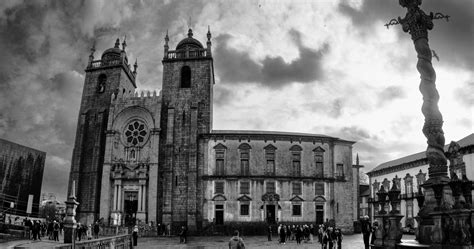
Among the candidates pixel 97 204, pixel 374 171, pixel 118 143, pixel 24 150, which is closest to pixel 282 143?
pixel 118 143

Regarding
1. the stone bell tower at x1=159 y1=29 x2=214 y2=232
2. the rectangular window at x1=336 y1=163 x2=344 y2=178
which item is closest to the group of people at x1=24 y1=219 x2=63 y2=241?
the stone bell tower at x1=159 y1=29 x2=214 y2=232

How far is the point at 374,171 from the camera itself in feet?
202

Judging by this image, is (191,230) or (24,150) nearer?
(191,230)

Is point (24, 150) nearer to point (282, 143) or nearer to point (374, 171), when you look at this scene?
point (282, 143)

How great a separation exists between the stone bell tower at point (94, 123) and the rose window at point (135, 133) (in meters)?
2.69

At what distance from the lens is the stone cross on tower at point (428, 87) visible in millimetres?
13195

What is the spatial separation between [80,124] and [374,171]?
1702 inches

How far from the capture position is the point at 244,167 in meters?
40.8

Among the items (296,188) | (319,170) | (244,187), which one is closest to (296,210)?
(296,188)

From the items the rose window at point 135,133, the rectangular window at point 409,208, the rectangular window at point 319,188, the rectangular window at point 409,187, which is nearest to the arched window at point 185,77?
the rose window at point 135,133

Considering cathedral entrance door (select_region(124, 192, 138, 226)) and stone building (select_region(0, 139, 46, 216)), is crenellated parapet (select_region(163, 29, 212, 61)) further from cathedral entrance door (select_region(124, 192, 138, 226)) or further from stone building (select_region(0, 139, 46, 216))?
stone building (select_region(0, 139, 46, 216))

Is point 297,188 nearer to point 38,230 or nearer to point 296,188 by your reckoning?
point 296,188

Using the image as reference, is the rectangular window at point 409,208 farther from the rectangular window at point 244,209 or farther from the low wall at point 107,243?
the low wall at point 107,243

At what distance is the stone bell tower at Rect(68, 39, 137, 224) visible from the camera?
41278 millimetres
